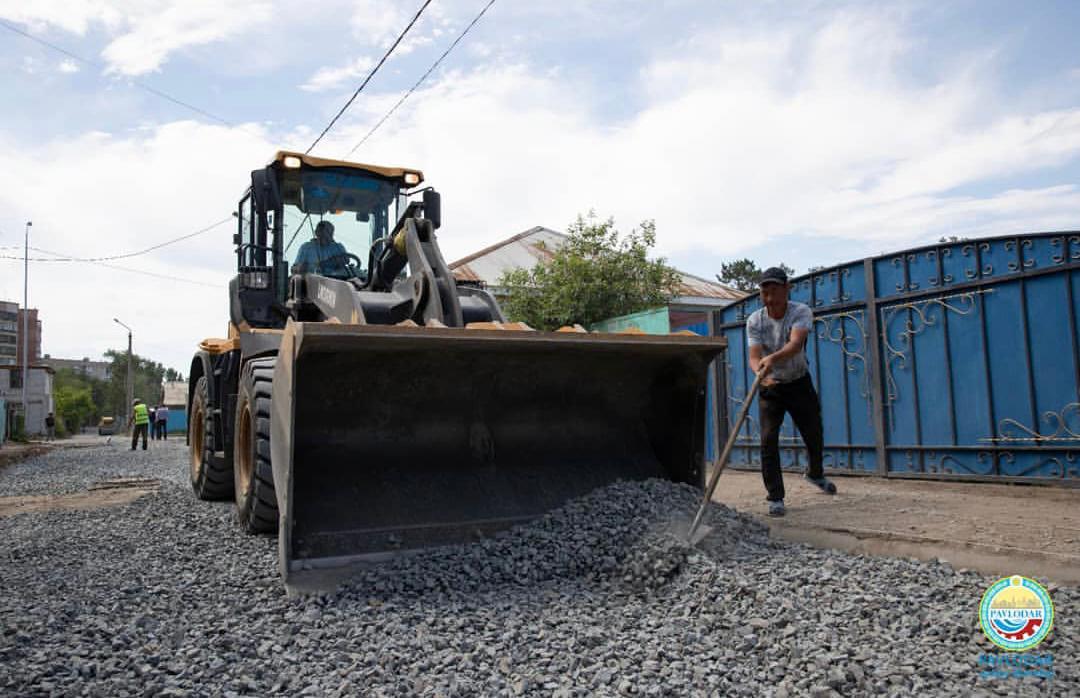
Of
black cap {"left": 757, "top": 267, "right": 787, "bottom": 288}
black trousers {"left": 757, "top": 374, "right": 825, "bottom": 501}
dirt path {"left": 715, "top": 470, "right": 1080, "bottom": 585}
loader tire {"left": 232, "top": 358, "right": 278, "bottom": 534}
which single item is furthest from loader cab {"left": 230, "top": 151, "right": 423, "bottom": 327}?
dirt path {"left": 715, "top": 470, "right": 1080, "bottom": 585}

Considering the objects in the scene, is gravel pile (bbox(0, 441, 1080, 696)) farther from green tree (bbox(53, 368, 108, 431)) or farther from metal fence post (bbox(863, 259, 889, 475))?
green tree (bbox(53, 368, 108, 431))

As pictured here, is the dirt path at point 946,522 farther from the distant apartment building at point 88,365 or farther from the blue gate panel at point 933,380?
the distant apartment building at point 88,365

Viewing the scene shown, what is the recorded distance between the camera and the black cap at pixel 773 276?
4.57 m

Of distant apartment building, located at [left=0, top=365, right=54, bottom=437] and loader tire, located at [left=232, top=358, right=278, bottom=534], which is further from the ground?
distant apartment building, located at [left=0, top=365, right=54, bottom=437]

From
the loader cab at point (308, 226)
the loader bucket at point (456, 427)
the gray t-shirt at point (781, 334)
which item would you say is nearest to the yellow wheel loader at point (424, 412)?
the loader bucket at point (456, 427)

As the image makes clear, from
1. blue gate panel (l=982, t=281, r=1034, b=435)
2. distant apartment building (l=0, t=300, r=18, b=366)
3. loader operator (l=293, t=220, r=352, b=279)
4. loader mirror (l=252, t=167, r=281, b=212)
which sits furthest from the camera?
distant apartment building (l=0, t=300, r=18, b=366)

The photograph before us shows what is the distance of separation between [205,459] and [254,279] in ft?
5.48

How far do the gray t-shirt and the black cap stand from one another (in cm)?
17

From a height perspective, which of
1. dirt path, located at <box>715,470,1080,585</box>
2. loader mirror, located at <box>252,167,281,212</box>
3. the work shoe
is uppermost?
loader mirror, located at <box>252,167,281,212</box>

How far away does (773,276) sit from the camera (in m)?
4.61

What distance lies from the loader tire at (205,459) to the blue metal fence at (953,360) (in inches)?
194

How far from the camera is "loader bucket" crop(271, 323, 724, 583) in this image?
3416 millimetres

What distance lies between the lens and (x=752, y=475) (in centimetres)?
693

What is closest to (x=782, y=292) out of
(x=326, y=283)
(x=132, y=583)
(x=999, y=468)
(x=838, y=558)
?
(x=838, y=558)
